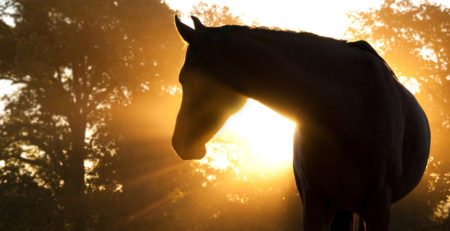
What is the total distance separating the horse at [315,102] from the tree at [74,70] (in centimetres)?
1811

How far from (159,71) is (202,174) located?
6.51m

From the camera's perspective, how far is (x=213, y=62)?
278 cm

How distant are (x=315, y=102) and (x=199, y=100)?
2.77ft

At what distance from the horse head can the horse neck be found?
12cm

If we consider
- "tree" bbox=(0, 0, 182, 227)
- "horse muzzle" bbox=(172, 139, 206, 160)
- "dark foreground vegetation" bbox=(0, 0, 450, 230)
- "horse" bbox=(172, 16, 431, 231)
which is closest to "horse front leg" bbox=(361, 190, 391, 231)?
"horse" bbox=(172, 16, 431, 231)

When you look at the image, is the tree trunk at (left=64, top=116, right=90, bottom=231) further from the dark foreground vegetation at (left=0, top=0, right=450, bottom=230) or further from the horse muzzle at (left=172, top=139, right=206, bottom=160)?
the horse muzzle at (left=172, top=139, right=206, bottom=160)

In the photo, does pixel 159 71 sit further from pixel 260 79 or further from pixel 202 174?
pixel 260 79

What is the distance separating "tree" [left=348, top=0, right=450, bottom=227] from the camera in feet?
74.2

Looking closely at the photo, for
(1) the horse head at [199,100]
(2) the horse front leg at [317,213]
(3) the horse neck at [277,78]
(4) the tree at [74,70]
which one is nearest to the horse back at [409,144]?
(2) the horse front leg at [317,213]

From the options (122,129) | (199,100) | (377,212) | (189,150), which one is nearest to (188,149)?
(189,150)

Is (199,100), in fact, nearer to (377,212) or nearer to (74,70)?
(377,212)

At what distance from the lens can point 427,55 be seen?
80.8 feet

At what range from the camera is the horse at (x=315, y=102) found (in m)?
2.69

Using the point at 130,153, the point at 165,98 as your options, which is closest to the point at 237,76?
the point at 130,153
